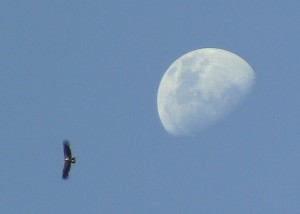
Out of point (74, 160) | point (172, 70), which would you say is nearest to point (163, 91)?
point (172, 70)

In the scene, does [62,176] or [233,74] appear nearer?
[62,176]

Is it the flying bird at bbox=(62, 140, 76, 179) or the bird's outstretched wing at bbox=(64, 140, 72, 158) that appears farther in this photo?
the bird's outstretched wing at bbox=(64, 140, 72, 158)

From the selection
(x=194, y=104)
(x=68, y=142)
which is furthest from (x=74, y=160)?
(x=194, y=104)

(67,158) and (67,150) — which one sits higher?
(67,150)

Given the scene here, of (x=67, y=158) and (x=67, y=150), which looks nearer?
(x=67, y=158)

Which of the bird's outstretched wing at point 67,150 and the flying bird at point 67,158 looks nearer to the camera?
the flying bird at point 67,158

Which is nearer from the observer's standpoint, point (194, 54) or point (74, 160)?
point (74, 160)

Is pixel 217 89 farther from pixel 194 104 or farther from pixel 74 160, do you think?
pixel 74 160

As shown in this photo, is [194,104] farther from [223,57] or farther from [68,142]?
[68,142]

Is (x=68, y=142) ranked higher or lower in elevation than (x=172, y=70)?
lower
